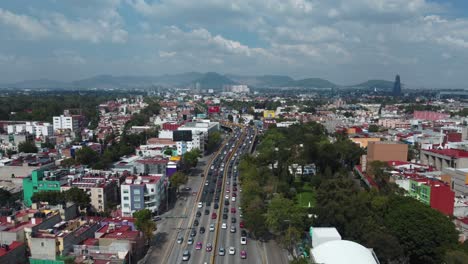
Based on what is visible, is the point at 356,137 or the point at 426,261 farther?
the point at 356,137

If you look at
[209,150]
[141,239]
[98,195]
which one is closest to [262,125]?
[209,150]

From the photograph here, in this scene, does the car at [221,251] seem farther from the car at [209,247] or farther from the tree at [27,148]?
the tree at [27,148]

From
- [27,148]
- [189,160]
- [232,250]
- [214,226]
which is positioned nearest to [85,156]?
[189,160]

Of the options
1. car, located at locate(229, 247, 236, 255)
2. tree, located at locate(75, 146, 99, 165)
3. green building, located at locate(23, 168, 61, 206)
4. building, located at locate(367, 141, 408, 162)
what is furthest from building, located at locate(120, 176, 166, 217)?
building, located at locate(367, 141, 408, 162)

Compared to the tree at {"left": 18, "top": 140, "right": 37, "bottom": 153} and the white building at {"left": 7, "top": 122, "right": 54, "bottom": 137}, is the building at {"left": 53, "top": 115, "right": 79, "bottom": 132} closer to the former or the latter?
the white building at {"left": 7, "top": 122, "right": 54, "bottom": 137}

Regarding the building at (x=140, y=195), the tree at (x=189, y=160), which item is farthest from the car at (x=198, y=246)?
the tree at (x=189, y=160)

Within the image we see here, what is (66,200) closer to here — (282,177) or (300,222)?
(300,222)

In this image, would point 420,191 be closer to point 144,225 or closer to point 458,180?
point 458,180
